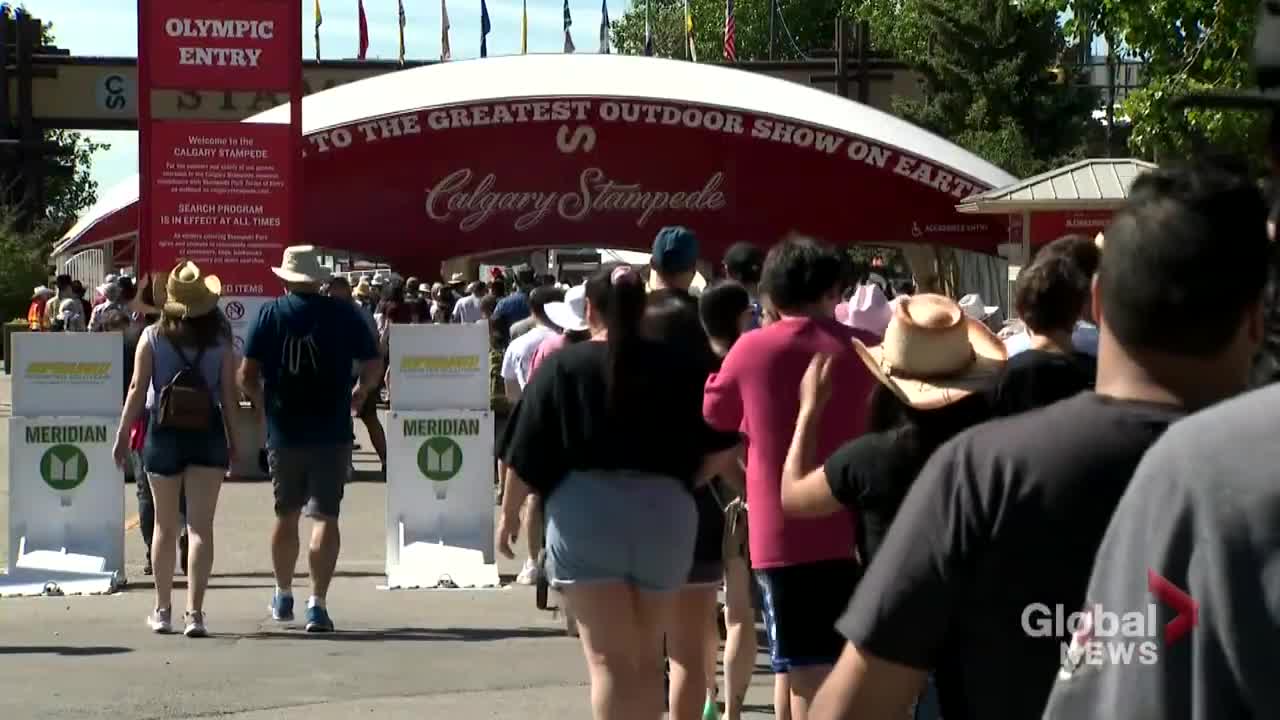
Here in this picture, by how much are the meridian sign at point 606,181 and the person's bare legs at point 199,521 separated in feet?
64.2

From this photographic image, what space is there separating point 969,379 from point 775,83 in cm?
2812

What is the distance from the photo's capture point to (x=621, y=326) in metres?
6.44

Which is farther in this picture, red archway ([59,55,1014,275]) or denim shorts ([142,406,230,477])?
red archway ([59,55,1014,275])

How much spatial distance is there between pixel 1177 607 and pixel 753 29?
9687 centimetres

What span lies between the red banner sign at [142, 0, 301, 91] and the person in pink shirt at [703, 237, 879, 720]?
11.8m

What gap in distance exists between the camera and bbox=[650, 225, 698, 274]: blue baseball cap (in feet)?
26.3

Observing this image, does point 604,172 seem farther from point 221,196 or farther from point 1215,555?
point 1215,555

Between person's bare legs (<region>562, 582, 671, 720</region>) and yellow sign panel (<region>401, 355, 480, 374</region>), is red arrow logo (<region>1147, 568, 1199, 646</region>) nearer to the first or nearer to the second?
person's bare legs (<region>562, 582, 671, 720</region>)

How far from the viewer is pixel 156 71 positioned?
17.5 metres

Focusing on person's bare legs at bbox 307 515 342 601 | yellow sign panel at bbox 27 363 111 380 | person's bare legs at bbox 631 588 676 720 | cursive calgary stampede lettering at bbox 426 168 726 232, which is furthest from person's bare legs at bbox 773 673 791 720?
cursive calgary stampede lettering at bbox 426 168 726 232

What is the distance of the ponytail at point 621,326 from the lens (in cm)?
634

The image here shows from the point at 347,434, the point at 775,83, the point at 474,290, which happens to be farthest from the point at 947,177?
the point at 347,434

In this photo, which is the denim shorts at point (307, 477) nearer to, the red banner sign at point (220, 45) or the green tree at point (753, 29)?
the red banner sign at point (220, 45)

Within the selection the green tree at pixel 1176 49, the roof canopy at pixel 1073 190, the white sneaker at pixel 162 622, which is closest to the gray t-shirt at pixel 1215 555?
the white sneaker at pixel 162 622
